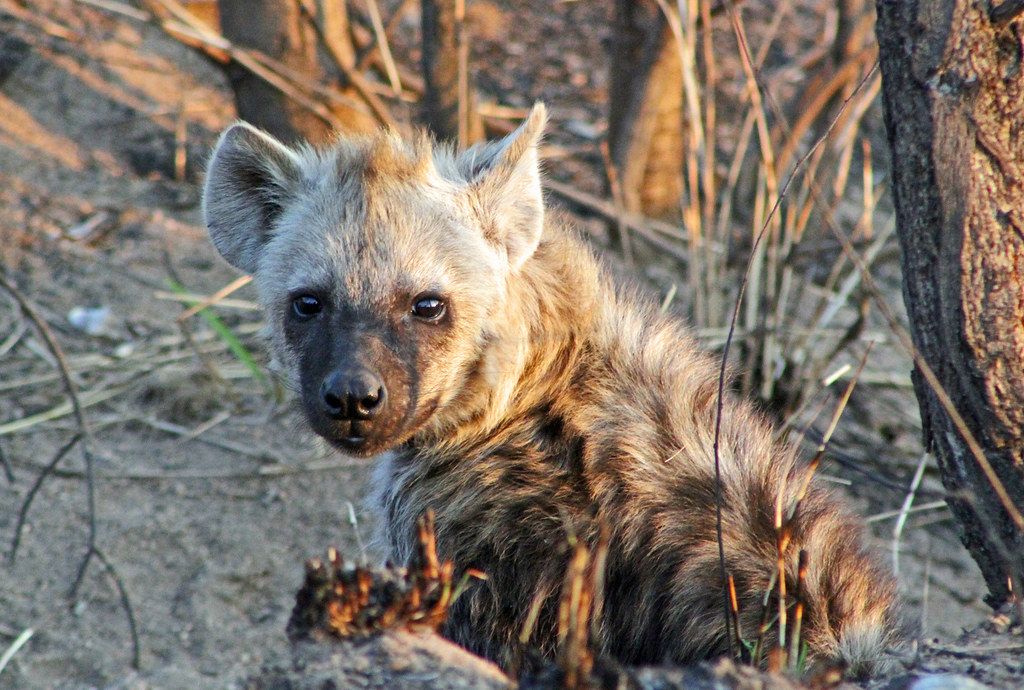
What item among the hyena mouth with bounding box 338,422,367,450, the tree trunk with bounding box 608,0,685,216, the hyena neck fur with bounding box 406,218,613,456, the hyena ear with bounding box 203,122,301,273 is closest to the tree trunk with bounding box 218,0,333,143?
the tree trunk with bounding box 608,0,685,216

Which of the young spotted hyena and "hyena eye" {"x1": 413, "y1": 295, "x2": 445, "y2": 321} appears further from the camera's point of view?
"hyena eye" {"x1": 413, "y1": 295, "x2": 445, "y2": 321}

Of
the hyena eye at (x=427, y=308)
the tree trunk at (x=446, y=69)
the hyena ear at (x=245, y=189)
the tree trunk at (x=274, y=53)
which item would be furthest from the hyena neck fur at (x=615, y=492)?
the tree trunk at (x=274, y=53)

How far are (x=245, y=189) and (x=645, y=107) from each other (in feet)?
7.20

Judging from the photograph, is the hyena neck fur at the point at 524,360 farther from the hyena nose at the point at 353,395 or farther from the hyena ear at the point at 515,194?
the hyena nose at the point at 353,395

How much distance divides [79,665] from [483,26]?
12.9 feet

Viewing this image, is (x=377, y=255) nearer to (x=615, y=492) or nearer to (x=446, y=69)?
(x=615, y=492)

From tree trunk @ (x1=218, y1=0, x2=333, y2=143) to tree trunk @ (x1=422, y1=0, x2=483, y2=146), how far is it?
419mm

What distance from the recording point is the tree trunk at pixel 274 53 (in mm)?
3807

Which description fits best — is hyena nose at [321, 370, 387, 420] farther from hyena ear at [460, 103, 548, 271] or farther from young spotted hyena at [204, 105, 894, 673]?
hyena ear at [460, 103, 548, 271]

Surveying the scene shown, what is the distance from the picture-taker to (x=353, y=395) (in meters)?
1.87

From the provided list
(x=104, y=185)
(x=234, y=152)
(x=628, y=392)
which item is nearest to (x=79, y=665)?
(x=234, y=152)

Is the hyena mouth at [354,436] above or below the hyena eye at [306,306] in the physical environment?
below

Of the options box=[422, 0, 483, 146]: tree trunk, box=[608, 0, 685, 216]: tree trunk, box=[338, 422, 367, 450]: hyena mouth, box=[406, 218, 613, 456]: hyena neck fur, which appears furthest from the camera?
box=[608, 0, 685, 216]: tree trunk

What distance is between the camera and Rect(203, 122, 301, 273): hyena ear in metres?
2.22
